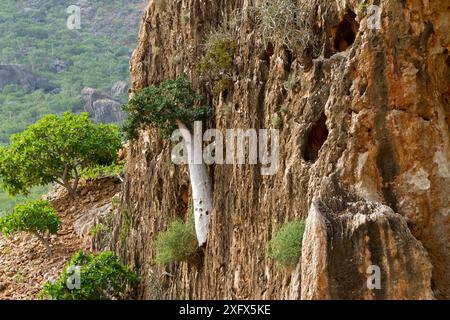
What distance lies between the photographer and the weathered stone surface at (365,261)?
1098cm

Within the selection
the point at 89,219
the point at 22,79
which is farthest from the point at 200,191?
the point at 22,79

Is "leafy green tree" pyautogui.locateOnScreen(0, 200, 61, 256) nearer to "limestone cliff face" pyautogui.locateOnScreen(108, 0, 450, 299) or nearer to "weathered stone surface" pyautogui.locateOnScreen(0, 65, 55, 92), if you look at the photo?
"limestone cliff face" pyautogui.locateOnScreen(108, 0, 450, 299)

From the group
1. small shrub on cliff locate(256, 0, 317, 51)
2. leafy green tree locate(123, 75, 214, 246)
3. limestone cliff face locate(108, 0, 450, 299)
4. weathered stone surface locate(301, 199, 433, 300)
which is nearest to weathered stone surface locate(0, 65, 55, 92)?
leafy green tree locate(123, 75, 214, 246)

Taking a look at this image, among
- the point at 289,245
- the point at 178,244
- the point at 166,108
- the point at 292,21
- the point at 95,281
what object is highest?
the point at 292,21

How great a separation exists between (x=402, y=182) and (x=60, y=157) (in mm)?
15133

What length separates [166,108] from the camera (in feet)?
54.4

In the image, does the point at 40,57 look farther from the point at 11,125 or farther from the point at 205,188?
the point at 205,188

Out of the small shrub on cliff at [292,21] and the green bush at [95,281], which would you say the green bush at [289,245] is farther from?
the green bush at [95,281]

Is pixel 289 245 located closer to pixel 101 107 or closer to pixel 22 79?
pixel 101 107

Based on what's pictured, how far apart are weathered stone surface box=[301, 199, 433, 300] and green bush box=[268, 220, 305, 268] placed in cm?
126

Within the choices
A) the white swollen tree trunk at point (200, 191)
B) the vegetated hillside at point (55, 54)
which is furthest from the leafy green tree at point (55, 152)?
the vegetated hillside at point (55, 54)

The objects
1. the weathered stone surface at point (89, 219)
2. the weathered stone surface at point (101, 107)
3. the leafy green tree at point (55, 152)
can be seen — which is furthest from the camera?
the weathered stone surface at point (101, 107)

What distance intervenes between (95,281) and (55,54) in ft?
142

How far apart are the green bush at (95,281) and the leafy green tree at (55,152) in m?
7.18
